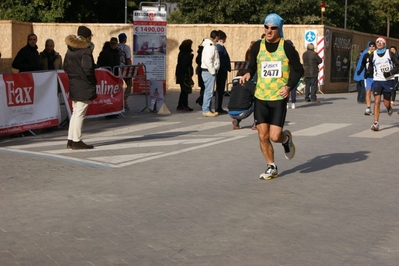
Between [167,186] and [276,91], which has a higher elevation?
[276,91]

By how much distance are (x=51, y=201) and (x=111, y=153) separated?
3.84m

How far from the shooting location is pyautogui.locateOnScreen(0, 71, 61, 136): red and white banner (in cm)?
1455

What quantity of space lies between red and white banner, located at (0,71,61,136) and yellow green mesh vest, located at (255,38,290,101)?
612 centimetres

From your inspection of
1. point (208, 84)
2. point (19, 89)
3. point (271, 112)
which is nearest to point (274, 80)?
point (271, 112)

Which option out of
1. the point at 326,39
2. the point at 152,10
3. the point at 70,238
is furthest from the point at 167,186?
the point at 326,39

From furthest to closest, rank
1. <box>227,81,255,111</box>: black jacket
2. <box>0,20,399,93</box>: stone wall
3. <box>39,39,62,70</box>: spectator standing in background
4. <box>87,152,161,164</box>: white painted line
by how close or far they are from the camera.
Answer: <box>0,20,399,93</box>: stone wall, <box>39,39,62,70</box>: spectator standing in background, <box>227,81,255,111</box>: black jacket, <box>87,152,161,164</box>: white painted line

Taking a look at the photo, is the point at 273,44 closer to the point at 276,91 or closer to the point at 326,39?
the point at 276,91

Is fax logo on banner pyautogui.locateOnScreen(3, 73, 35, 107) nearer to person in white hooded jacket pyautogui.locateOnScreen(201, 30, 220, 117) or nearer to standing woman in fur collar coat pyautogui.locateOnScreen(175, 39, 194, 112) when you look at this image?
person in white hooded jacket pyautogui.locateOnScreen(201, 30, 220, 117)

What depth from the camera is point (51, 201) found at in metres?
8.55

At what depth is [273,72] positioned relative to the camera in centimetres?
980

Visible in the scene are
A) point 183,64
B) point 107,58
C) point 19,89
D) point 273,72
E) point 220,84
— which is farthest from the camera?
point 183,64

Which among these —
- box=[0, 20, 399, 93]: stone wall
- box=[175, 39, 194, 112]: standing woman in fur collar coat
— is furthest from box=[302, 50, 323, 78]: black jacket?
box=[0, 20, 399, 93]: stone wall

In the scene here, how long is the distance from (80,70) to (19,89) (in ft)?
8.78

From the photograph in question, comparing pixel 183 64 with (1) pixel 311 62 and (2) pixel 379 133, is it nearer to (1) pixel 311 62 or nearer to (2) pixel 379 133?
(2) pixel 379 133
